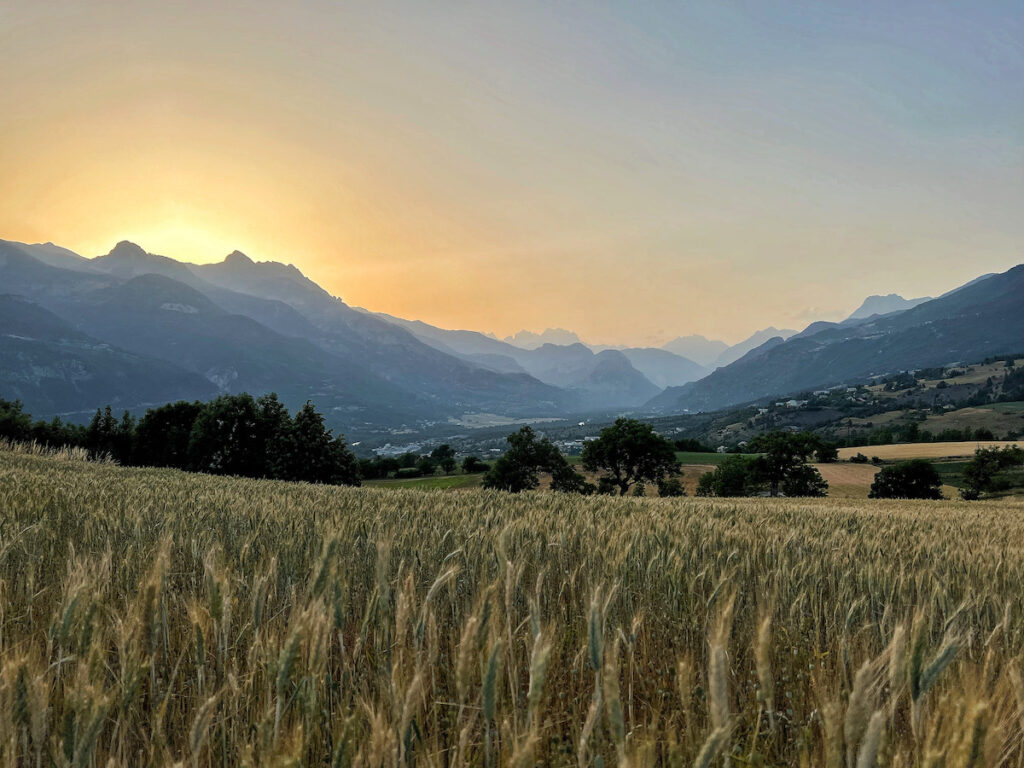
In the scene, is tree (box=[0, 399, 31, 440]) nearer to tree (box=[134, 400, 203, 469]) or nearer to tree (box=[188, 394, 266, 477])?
tree (box=[134, 400, 203, 469])

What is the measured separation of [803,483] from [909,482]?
1679 centimetres

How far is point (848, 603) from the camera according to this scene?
3.28 metres

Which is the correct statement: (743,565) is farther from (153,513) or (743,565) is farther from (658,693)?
(153,513)

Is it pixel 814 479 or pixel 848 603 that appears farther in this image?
pixel 814 479

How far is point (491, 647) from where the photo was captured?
1.67 meters

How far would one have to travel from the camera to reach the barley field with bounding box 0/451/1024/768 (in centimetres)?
145

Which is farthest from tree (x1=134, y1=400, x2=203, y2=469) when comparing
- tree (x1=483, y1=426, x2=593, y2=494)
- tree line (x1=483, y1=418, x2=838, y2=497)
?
tree line (x1=483, y1=418, x2=838, y2=497)

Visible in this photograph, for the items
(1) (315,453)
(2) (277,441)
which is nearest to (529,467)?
(1) (315,453)

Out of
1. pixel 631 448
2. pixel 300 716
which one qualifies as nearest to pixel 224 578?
pixel 300 716

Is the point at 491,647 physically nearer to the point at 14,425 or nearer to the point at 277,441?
the point at 277,441

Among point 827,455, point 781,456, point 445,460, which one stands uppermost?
point 445,460

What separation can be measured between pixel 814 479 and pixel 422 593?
96.4m

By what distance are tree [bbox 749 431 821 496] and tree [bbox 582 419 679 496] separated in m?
20.0

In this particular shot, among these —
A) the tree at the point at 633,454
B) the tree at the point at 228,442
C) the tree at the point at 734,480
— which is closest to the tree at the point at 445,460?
the tree at the point at 633,454
